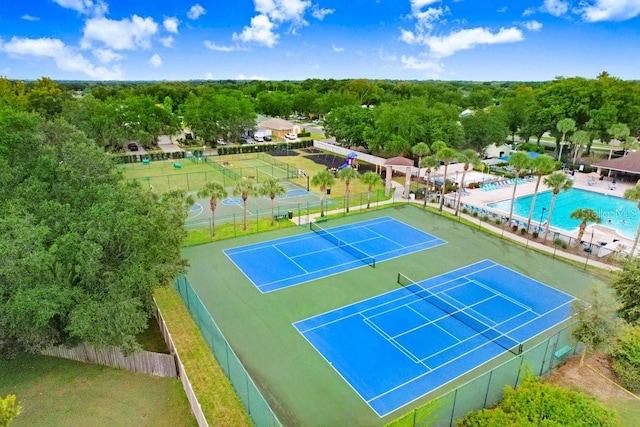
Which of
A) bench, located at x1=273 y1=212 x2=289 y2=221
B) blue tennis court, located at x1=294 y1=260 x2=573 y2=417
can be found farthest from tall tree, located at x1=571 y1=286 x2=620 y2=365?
bench, located at x1=273 y1=212 x2=289 y2=221

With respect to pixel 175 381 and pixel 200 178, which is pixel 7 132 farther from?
pixel 200 178

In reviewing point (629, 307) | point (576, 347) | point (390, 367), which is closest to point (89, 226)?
point (390, 367)

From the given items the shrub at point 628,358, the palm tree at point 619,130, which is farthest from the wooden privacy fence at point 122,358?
the palm tree at point 619,130

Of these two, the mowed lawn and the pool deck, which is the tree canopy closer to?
the mowed lawn

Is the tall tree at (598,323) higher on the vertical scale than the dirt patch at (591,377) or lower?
higher

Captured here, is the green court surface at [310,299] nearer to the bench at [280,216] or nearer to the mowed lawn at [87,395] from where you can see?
the bench at [280,216]
